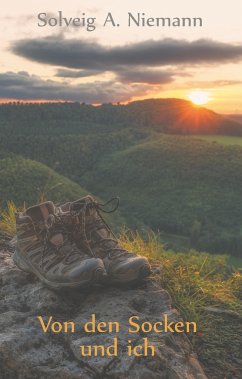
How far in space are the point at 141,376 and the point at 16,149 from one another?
13948 centimetres

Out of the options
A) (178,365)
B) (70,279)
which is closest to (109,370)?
(178,365)

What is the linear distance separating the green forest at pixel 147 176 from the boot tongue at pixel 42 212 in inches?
3189

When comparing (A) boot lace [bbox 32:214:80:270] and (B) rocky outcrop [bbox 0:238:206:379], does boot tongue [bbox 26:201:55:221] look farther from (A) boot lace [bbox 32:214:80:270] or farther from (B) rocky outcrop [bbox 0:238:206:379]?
(B) rocky outcrop [bbox 0:238:206:379]

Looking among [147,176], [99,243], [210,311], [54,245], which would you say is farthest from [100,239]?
[147,176]

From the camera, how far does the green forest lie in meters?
103

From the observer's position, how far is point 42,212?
3.68 metres

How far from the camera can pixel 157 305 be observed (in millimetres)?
3295

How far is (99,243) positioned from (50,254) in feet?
1.24

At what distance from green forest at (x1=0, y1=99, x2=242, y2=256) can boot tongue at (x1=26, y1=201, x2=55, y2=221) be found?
81006mm

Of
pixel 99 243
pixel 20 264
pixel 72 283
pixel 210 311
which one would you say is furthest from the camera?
pixel 210 311

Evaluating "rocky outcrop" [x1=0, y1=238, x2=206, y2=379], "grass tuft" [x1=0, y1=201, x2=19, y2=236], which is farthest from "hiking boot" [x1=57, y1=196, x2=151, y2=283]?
"grass tuft" [x1=0, y1=201, x2=19, y2=236]

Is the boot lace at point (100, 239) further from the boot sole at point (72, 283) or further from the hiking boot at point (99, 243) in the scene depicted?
the boot sole at point (72, 283)

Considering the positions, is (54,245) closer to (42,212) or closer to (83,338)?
(42,212)

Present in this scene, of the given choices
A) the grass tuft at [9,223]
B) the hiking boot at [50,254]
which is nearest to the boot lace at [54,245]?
the hiking boot at [50,254]
